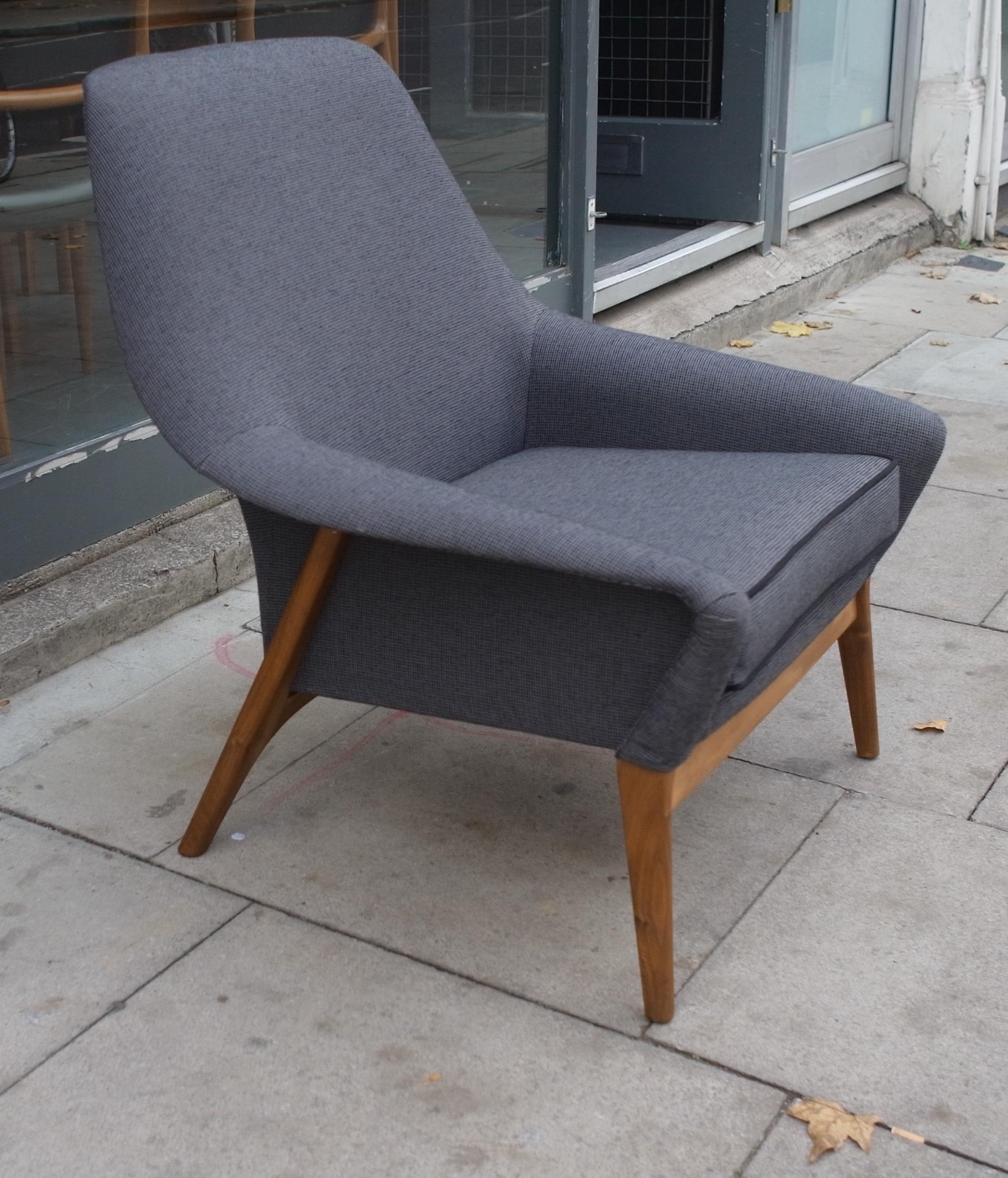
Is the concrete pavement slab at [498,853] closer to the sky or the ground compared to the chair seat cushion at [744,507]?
closer to the ground

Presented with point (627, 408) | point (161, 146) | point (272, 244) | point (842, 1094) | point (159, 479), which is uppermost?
point (161, 146)

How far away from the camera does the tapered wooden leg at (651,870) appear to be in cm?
186

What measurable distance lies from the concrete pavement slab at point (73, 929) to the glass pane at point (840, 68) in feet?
14.5

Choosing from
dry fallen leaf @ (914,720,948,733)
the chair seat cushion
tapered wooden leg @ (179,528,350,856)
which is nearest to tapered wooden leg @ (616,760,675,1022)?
the chair seat cushion

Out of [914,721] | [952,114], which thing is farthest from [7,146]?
[952,114]

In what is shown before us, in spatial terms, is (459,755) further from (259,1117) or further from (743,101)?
(743,101)

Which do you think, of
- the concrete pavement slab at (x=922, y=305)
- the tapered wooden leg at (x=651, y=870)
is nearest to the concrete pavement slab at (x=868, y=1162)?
the tapered wooden leg at (x=651, y=870)

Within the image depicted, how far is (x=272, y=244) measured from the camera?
2.12 m

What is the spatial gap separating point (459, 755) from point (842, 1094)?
99cm

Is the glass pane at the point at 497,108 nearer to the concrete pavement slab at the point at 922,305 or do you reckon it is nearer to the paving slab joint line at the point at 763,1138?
the concrete pavement slab at the point at 922,305

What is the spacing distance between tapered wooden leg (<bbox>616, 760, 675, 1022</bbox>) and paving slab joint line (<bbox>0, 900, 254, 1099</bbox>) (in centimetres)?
62

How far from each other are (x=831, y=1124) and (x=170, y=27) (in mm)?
2567

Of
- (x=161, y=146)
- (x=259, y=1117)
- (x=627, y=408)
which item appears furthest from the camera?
(x=627, y=408)

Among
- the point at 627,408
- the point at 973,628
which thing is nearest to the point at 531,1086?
the point at 627,408
